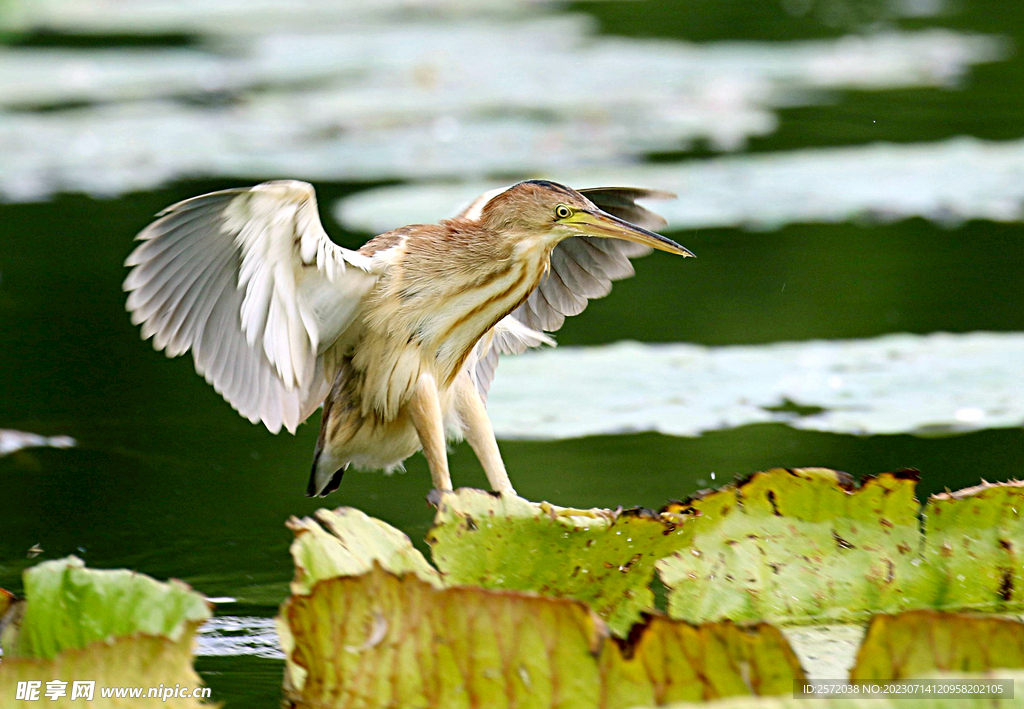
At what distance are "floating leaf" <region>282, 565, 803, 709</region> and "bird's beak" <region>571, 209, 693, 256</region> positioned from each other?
132 cm

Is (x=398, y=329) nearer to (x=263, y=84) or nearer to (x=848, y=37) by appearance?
(x=263, y=84)

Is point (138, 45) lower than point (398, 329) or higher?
higher

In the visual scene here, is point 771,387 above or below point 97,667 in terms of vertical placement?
above

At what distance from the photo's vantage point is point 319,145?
8266 mm

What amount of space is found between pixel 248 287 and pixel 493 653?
141 centimetres

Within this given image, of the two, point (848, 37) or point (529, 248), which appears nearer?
point (529, 248)

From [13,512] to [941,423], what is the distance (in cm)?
271

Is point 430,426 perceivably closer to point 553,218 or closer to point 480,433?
point 480,433

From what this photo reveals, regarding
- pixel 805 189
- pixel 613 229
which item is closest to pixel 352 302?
→ pixel 613 229

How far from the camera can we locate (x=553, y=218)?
325 cm

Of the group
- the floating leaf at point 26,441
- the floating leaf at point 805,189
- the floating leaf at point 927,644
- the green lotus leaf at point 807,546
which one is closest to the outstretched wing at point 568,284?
the floating leaf at point 26,441

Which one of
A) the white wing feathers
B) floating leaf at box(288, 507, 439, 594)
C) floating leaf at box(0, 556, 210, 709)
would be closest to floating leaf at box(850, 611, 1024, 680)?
floating leaf at box(288, 507, 439, 594)

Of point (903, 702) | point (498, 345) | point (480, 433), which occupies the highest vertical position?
point (498, 345)

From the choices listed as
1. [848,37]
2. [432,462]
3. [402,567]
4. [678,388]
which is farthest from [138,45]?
[402,567]
